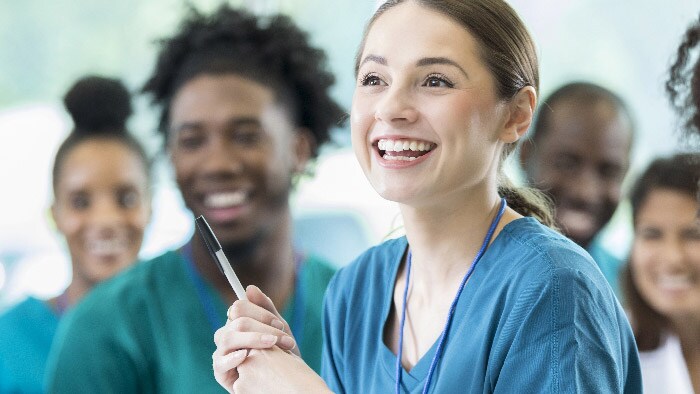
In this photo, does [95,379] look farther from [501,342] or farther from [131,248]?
[501,342]

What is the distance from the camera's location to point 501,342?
0.98 metres

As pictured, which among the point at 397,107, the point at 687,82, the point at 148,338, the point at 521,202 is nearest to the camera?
the point at 397,107

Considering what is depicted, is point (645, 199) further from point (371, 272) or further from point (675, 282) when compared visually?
point (371, 272)

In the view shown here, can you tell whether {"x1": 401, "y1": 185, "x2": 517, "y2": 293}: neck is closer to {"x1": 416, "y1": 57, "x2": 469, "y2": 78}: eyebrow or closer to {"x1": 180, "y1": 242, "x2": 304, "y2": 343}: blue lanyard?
{"x1": 416, "y1": 57, "x2": 469, "y2": 78}: eyebrow

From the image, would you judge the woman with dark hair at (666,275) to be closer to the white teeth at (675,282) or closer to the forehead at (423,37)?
the white teeth at (675,282)

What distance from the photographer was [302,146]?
6.57ft

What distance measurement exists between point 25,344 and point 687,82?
1.57 m

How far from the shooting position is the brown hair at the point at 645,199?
2006 millimetres

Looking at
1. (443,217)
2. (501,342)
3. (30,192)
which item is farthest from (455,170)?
(30,192)

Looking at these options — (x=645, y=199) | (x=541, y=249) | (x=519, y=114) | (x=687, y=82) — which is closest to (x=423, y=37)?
(x=519, y=114)

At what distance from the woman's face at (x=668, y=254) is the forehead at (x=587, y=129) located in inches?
5.5

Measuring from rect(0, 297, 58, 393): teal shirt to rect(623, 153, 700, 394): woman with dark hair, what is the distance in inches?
51.6

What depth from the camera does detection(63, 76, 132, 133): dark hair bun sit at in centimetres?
233

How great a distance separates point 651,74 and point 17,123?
165cm
